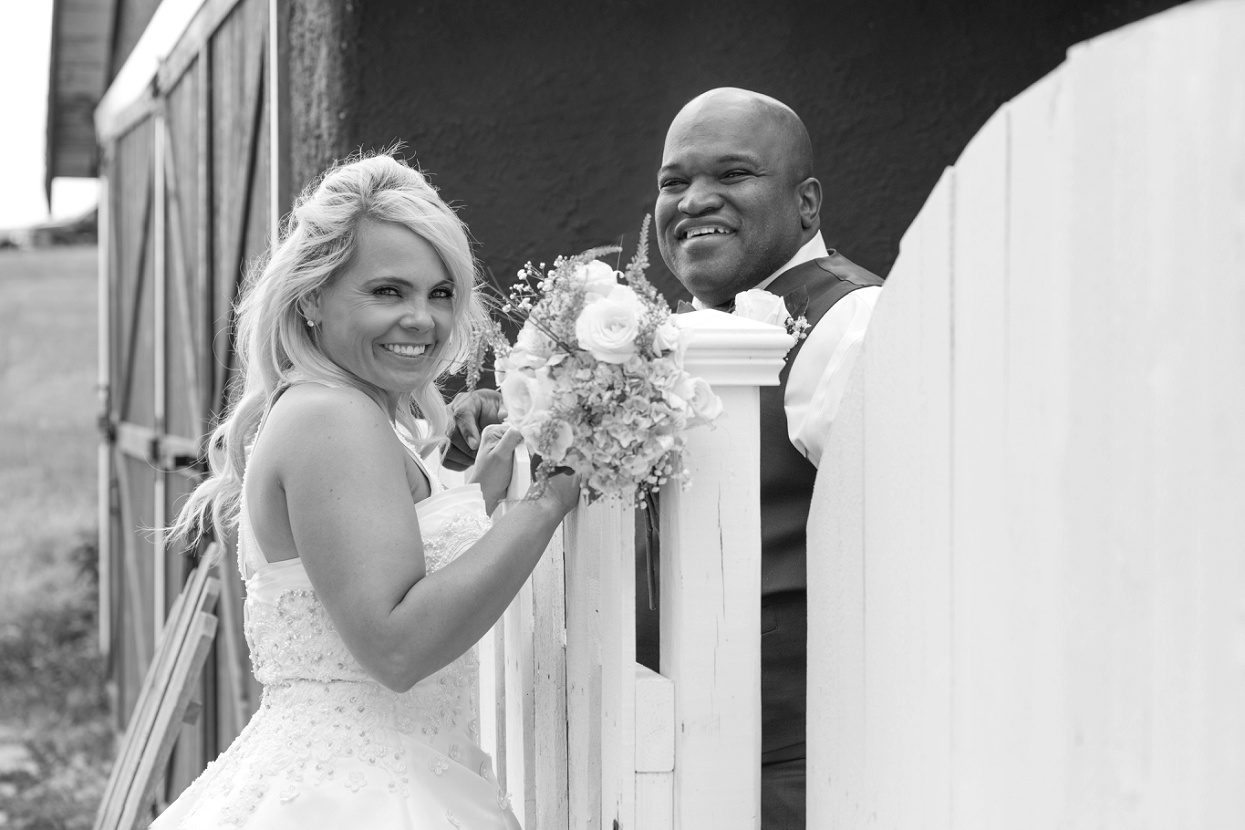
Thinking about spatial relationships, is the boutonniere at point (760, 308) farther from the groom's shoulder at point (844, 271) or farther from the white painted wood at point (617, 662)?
the white painted wood at point (617, 662)

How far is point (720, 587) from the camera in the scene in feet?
5.45

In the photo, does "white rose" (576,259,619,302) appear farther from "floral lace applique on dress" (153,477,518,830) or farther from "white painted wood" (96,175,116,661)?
"white painted wood" (96,175,116,661)

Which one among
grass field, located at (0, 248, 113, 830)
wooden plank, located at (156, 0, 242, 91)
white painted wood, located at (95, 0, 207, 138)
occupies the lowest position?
grass field, located at (0, 248, 113, 830)

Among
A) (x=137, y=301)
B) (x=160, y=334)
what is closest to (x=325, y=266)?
(x=160, y=334)

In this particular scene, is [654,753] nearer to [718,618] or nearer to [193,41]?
[718,618]

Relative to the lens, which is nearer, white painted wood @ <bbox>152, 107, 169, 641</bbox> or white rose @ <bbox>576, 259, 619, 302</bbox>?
white rose @ <bbox>576, 259, 619, 302</bbox>

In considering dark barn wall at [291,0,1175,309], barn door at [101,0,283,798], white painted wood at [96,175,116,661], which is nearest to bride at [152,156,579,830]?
barn door at [101,0,283,798]

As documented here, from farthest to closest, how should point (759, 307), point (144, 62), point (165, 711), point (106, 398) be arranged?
1. point (106, 398)
2. point (144, 62)
3. point (165, 711)
4. point (759, 307)

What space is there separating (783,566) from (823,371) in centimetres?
38

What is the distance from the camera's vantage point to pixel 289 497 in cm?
192

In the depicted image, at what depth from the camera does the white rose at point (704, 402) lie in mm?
1581

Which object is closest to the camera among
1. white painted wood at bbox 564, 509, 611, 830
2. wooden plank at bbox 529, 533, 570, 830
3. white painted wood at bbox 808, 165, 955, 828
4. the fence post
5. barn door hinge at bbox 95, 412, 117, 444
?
white painted wood at bbox 808, 165, 955, 828

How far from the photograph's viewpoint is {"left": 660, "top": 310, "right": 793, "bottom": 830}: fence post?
5.43 feet

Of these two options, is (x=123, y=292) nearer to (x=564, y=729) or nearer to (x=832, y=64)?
(x=832, y=64)
